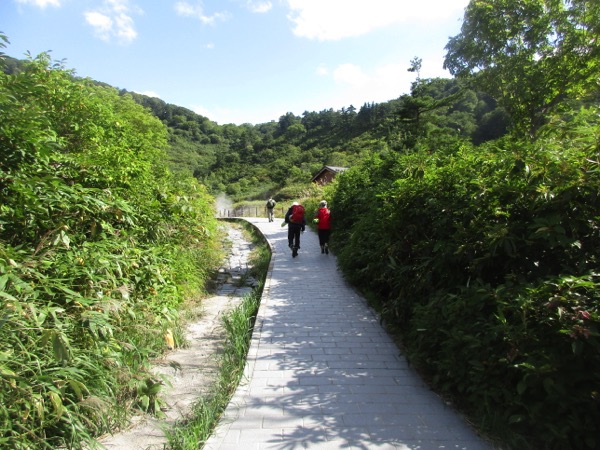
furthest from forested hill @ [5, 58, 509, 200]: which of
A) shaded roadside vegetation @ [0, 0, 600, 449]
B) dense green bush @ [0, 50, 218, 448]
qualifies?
dense green bush @ [0, 50, 218, 448]

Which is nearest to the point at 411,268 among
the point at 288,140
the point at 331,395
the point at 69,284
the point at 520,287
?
the point at 520,287

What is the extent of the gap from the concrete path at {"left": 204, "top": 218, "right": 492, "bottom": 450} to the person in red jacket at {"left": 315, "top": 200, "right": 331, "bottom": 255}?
3841 mm

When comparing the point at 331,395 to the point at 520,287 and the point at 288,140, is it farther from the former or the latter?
the point at 288,140

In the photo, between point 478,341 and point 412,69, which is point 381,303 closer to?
point 478,341

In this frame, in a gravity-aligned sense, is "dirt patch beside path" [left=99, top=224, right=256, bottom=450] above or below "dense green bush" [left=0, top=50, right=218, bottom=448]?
below

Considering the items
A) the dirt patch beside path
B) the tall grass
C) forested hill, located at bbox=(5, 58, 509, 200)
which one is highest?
forested hill, located at bbox=(5, 58, 509, 200)

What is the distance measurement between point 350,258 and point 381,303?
1.55 m

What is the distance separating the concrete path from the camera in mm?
2732

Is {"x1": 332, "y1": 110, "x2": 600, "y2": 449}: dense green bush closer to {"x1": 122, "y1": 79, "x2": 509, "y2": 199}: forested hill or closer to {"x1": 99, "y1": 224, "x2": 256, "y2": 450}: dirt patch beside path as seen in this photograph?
{"x1": 99, "y1": 224, "x2": 256, "y2": 450}: dirt patch beside path

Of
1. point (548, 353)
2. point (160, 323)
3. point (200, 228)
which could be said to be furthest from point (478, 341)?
point (200, 228)

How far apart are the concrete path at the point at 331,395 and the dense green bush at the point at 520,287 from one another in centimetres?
31

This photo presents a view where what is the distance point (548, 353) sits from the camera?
2365 millimetres

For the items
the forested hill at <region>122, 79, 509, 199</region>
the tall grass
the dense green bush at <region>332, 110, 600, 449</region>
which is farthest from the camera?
the forested hill at <region>122, 79, 509, 199</region>

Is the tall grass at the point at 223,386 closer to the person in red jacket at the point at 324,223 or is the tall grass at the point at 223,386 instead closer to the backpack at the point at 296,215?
the backpack at the point at 296,215
